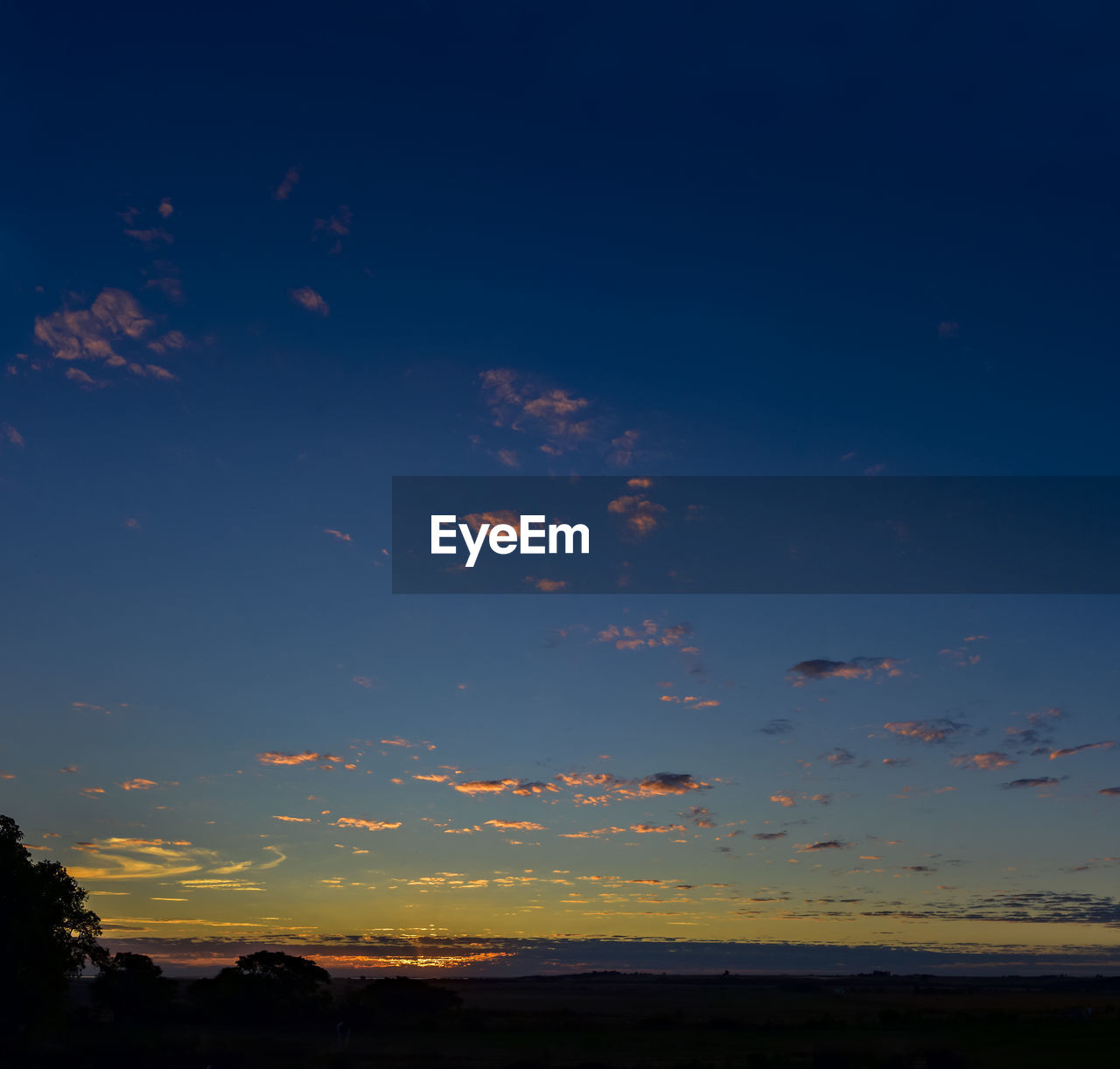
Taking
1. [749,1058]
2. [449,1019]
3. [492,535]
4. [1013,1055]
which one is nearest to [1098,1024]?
[1013,1055]

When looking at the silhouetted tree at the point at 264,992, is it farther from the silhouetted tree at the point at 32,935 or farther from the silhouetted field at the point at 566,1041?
the silhouetted tree at the point at 32,935

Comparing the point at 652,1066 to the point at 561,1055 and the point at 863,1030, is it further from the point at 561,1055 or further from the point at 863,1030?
the point at 863,1030

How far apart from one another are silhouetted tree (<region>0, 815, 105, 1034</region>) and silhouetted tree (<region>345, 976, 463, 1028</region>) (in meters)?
72.3

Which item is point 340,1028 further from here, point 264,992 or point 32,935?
point 32,935

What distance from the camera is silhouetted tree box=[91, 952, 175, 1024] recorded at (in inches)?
4114

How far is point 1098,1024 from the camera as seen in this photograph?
111000 millimetres

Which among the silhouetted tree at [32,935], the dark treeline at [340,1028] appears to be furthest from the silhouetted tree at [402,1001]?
the silhouetted tree at [32,935]

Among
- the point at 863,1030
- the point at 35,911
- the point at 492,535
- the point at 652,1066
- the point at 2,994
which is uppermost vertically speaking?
the point at 492,535

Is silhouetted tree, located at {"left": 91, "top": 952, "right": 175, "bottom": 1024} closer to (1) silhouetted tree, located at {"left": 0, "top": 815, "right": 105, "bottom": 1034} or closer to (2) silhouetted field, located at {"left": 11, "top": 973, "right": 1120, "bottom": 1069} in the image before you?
(2) silhouetted field, located at {"left": 11, "top": 973, "right": 1120, "bottom": 1069}

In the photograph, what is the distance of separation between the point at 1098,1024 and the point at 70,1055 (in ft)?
→ 350

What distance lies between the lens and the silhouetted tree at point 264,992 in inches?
4363

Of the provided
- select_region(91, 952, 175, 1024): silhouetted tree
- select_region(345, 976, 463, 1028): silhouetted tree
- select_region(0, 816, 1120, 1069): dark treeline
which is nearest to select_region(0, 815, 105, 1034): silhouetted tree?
select_region(0, 816, 1120, 1069): dark treeline

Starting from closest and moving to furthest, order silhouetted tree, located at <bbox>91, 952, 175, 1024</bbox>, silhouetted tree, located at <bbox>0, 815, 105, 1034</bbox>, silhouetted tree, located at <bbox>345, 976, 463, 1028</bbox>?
silhouetted tree, located at <bbox>0, 815, 105, 1034</bbox> < silhouetted tree, located at <bbox>91, 952, 175, 1024</bbox> < silhouetted tree, located at <bbox>345, 976, 463, 1028</bbox>

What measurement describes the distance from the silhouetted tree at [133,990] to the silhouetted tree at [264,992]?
4.29 metres
